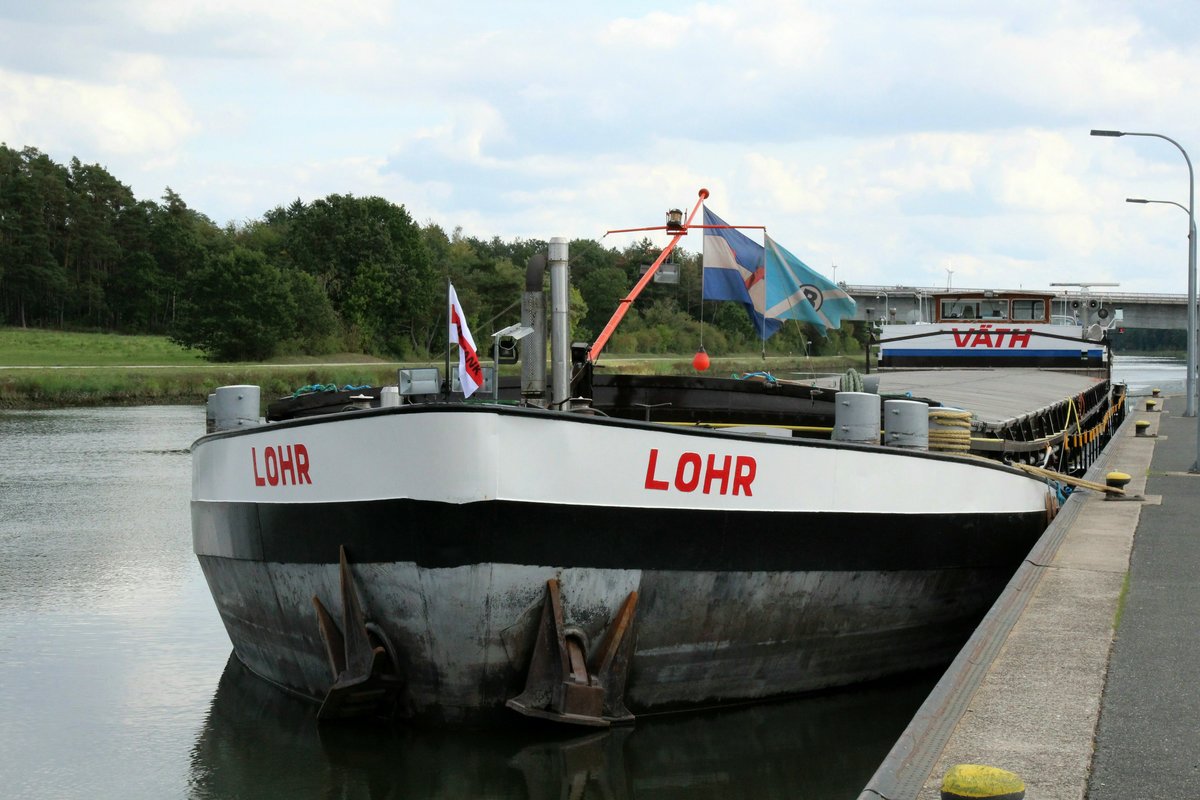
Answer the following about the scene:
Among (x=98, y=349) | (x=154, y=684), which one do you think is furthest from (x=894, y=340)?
(x=98, y=349)

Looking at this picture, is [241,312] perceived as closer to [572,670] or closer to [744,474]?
[744,474]

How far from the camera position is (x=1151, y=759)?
16.5ft

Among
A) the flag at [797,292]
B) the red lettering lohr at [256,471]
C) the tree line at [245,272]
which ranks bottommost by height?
the red lettering lohr at [256,471]

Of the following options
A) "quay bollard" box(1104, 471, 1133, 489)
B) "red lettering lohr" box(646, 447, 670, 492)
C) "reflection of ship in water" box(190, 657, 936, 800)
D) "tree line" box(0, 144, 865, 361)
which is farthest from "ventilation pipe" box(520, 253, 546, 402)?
"tree line" box(0, 144, 865, 361)

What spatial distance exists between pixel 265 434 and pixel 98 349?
2587 inches

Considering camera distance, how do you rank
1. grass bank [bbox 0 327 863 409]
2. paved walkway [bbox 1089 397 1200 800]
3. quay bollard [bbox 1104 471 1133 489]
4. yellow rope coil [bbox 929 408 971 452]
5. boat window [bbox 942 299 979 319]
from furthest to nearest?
grass bank [bbox 0 327 863 409], boat window [bbox 942 299 979 319], quay bollard [bbox 1104 471 1133 489], yellow rope coil [bbox 929 408 971 452], paved walkway [bbox 1089 397 1200 800]

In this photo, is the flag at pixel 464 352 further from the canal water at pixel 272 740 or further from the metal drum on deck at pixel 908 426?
the metal drum on deck at pixel 908 426

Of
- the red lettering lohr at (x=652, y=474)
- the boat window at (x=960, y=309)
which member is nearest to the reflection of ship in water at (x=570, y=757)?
the red lettering lohr at (x=652, y=474)

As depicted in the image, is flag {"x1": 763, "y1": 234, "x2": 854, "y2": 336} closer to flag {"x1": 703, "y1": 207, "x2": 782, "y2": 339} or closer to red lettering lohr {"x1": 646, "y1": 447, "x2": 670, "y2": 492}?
flag {"x1": 703, "y1": 207, "x2": 782, "y2": 339}

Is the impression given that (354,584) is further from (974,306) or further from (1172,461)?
(974,306)

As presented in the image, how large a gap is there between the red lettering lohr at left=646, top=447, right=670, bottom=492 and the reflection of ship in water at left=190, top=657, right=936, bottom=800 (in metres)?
1.50

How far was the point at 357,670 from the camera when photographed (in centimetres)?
795

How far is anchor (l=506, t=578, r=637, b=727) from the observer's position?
7.52 meters

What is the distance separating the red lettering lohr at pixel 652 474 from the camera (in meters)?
7.71
